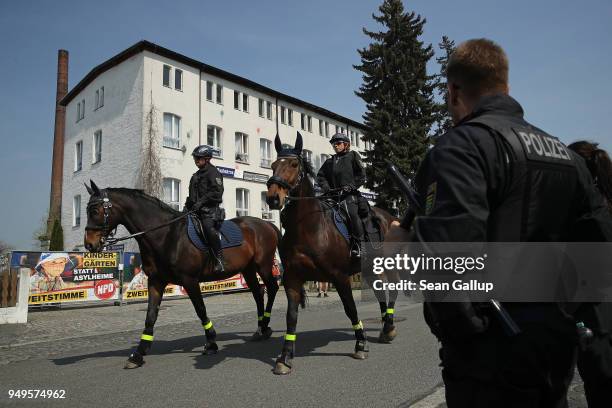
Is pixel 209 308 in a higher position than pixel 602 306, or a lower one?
lower

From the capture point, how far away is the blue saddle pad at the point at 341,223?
23.5ft

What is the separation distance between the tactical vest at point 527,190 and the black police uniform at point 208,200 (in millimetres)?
6484

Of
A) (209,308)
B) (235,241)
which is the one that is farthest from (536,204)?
(209,308)

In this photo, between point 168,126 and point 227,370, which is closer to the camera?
point 227,370

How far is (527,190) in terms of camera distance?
5.74 feet

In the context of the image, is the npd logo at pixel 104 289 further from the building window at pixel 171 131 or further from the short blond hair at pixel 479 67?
the short blond hair at pixel 479 67

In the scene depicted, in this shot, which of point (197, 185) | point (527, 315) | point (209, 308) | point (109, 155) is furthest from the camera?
point (109, 155)

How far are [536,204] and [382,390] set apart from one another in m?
3.71

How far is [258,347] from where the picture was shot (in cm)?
772

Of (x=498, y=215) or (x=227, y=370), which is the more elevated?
(x=498, y=215)

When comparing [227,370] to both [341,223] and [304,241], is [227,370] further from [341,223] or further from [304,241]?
[341,223]

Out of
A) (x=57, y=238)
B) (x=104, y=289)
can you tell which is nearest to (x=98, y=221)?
(x=104, y=289)

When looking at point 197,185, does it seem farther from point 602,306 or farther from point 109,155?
point 109,155

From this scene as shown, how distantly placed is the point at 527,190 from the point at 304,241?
4.91 metres
